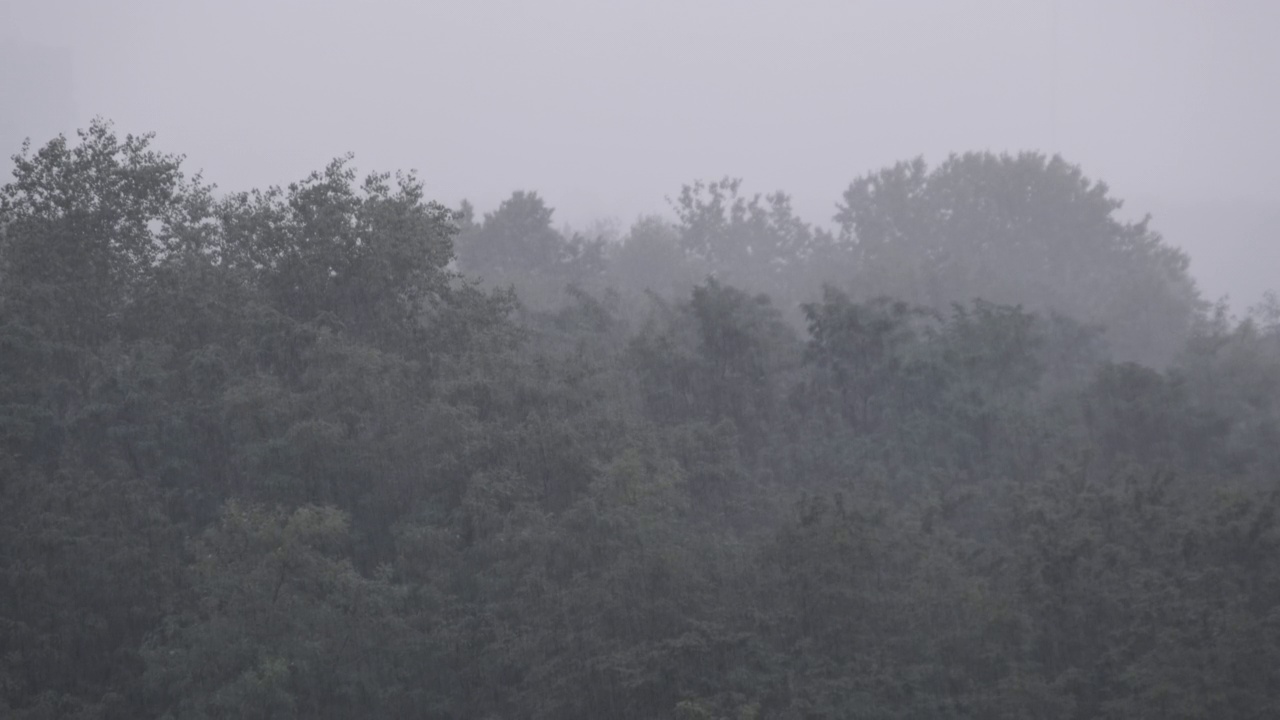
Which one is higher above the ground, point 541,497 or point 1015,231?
point 1015,231

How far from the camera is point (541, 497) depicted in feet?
58.4

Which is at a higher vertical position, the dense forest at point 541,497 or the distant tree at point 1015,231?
the distant tree at point 1015,231

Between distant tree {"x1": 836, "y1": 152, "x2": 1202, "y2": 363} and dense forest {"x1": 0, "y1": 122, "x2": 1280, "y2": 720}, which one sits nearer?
dense forest {"x1": 0, "y1": 122, "x2": 1280, "y2": 720}

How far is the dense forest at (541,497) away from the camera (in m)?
14.0

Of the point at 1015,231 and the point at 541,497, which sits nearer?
the point at 541,497

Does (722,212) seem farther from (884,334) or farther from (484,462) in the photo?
(484,462)

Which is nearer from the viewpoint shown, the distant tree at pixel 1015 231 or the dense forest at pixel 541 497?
the dense forest at pixel 541 497

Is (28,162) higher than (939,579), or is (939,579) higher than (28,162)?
(28,162)

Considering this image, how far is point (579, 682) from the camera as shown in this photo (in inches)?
549

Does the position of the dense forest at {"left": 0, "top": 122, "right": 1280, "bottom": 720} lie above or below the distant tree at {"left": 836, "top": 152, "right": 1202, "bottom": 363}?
below

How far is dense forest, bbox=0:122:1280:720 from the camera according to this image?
1398 cm

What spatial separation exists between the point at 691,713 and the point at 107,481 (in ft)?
30.0

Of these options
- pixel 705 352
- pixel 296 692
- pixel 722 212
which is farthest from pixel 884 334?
pixel 722 212

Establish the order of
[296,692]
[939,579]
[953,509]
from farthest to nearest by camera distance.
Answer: [953,509], [939,579], [296,692]
